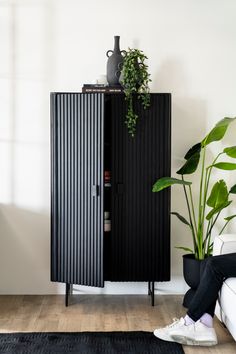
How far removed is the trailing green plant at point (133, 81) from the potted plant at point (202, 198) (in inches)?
18.2

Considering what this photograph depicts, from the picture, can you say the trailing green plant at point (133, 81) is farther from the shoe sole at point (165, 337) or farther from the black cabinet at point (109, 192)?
the shoe sole at point (165, 337)

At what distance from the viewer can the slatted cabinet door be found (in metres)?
3.61

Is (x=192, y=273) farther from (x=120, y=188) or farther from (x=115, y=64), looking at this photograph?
(x=115, y=64)

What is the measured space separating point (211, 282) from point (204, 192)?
0.97m

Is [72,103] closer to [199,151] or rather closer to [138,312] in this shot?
[199,151]

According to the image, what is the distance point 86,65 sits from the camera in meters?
3.99

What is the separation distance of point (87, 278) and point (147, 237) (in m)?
0.51

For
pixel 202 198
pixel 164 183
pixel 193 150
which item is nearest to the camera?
pixel 164 183

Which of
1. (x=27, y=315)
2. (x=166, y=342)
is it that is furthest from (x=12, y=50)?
(x=166, y=342)

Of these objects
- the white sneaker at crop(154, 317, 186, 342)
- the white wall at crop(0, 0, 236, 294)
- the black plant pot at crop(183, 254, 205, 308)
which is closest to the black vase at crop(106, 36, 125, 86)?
the white wall at crop(0, 0, 236, 294)

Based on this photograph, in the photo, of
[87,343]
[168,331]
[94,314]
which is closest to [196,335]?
[168,331]

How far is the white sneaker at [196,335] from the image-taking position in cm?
297

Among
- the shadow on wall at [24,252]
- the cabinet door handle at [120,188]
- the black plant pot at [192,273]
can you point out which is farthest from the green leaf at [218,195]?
the shadow on wall at [24,252]

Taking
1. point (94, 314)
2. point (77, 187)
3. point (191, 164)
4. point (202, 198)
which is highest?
point (191, 164)
